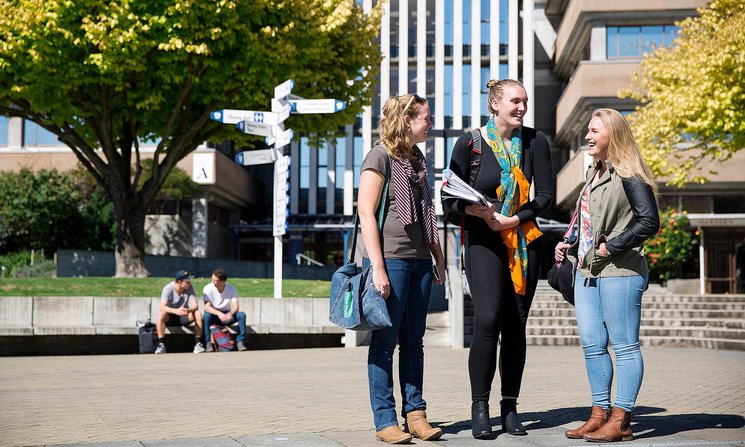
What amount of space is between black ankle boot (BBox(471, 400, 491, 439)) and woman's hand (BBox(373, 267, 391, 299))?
2.79ft

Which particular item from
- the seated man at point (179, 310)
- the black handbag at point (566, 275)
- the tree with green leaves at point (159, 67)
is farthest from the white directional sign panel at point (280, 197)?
the black handbag at point (566, 275)

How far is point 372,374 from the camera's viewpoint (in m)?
5.68

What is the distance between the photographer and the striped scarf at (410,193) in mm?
5645

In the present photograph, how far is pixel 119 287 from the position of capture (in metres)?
20.2

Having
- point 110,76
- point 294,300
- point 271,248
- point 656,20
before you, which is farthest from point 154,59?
point 271,248

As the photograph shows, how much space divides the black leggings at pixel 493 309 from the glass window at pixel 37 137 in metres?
33.1

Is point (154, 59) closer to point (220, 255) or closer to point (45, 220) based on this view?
point (45, 220)

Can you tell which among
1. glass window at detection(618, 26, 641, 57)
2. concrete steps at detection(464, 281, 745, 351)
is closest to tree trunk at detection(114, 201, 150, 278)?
concrete steps at detection(464, 281, 745, 351)

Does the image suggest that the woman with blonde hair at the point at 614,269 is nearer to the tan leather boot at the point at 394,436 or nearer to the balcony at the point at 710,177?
the tan leather boot at the point at 394,436

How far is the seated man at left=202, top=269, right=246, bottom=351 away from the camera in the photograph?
16.2 metres

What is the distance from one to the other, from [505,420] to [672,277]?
2335 cm

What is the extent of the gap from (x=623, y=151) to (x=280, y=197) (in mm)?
12130

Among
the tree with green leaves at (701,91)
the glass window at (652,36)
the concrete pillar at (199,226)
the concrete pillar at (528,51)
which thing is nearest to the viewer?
the tree with green leaves at (701,91)

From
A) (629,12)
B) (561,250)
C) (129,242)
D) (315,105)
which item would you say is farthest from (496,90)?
(629,12)
